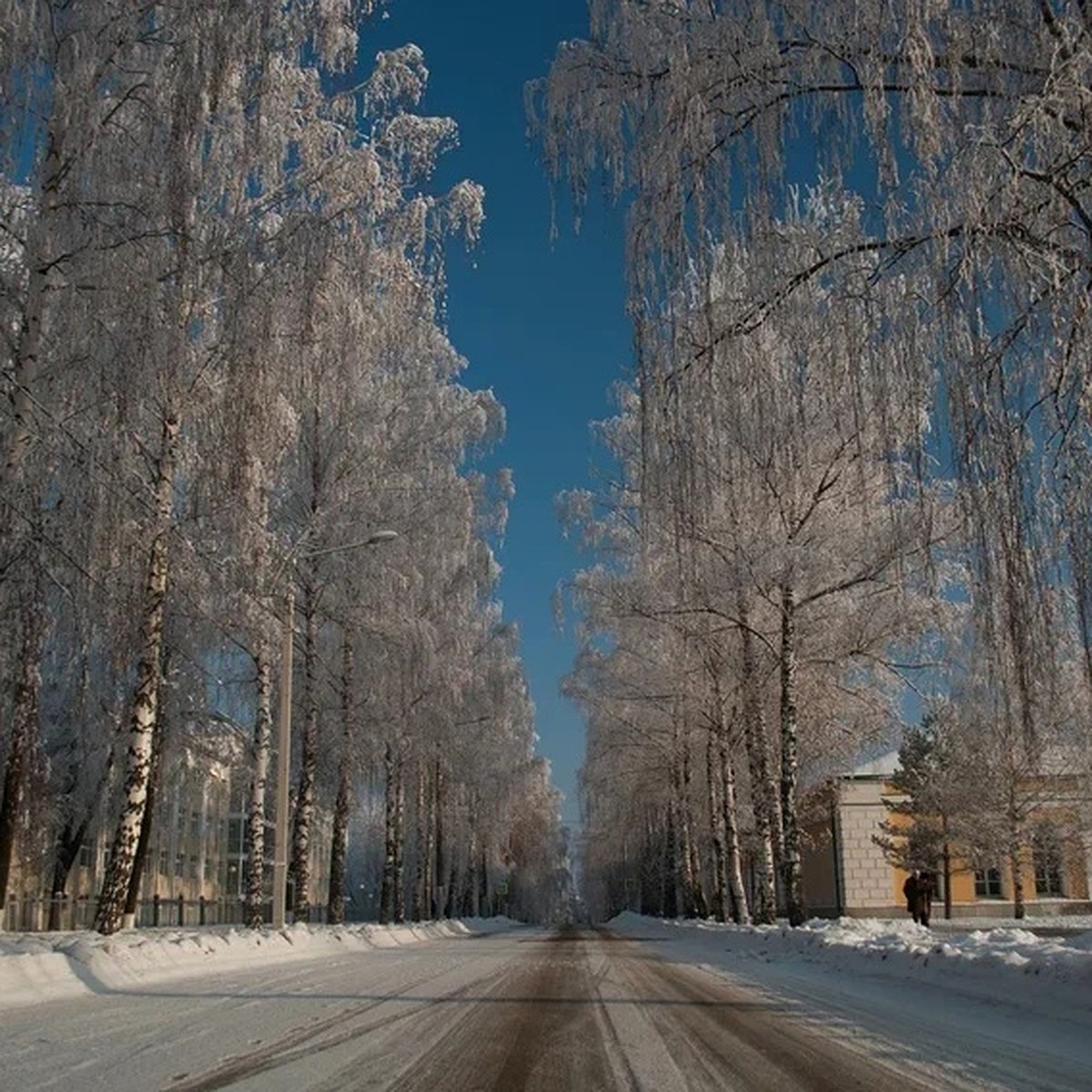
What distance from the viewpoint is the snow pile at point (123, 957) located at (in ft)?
29.9

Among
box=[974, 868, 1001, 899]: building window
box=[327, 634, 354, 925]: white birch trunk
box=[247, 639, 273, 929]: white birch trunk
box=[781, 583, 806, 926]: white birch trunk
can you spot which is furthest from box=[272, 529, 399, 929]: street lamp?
box=[974, 868, 1001, 899]: building window

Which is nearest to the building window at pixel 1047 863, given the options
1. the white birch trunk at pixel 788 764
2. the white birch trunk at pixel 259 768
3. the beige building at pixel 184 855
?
the white birch trunk at pixel 788 764

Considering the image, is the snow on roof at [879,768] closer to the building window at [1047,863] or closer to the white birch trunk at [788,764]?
the building window at [1047,863]

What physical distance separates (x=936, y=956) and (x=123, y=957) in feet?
26.2

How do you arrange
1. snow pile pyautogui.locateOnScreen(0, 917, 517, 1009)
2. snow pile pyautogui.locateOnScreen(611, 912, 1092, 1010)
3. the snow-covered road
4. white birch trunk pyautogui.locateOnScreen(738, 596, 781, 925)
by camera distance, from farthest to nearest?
white birch trunk pyautogui.locateOnScreen(738, 596, 781, 925)
snow pile pyautogui.locateOnScreen(0, 917, 517, 1009)
snow pile pyautogui.locateOnScreen(611, 912, 1092, 1010)
the snow-covered road

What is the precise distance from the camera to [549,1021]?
A: 8.23 m

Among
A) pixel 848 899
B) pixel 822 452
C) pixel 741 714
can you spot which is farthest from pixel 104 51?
pixel 848 899

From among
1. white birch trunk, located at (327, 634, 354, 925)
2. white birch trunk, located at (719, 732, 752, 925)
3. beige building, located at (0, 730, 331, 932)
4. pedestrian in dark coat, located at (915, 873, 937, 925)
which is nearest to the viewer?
pedestrian in dark coat, located at (915, 873, 937, 925)

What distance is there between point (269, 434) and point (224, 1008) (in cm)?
615

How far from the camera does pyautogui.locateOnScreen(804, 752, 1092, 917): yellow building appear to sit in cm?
3966

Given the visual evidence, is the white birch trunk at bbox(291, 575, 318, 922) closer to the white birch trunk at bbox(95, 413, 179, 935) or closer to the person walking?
the white birch trunk at bbox(95, 413, 179, 935)

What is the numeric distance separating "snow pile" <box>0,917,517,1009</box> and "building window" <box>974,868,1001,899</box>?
34.6 metres

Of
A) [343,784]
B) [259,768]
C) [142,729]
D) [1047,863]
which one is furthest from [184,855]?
[142,729]

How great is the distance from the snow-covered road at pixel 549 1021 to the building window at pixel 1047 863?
93.6 feet
